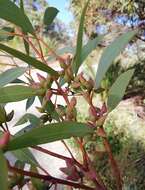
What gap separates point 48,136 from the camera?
488 millimetres

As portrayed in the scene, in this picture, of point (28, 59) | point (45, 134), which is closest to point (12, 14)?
point (28, 59)

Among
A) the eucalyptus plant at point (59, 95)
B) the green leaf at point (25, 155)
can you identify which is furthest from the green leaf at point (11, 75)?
the green leaf at point (25, 155)

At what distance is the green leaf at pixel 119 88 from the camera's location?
63 centimetres

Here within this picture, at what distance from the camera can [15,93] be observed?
0.58 metres

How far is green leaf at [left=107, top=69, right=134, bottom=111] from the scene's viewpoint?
24.9 inches

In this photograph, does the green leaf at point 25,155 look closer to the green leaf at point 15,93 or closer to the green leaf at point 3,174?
the green leaf at point 15,93

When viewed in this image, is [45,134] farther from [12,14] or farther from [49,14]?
[49,14]

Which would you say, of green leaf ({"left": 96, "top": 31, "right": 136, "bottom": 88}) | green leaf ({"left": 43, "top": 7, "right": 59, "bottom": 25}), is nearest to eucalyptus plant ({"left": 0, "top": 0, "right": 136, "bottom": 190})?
green leaf ({"left": 96, "top": 31, "right": 136, "bottom": 88})

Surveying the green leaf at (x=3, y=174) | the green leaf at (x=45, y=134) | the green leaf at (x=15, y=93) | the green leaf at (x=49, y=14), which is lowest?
the green leaf at (x=3, y=174)

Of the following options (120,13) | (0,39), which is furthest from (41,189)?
(120,13)

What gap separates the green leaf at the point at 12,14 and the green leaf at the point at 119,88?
0.48 feet

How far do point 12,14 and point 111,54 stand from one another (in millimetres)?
167

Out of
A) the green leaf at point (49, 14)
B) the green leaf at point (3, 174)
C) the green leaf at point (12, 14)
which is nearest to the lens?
the green leaf at point (3, 174)

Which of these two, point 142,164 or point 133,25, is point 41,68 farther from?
point 133,25
